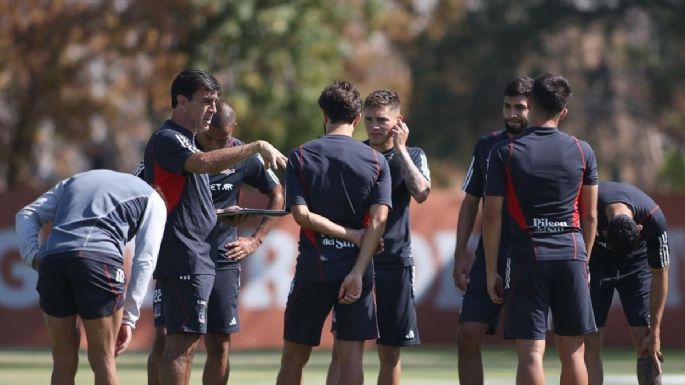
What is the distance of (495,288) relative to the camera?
9.66 m

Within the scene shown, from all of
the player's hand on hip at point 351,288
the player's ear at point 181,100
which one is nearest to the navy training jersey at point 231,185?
the player's ear at point 181,100

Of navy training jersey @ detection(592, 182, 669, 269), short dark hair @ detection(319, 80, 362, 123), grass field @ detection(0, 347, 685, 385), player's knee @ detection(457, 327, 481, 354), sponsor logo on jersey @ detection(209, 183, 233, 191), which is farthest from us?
grass field @ detection(0, 347, 685, 385)

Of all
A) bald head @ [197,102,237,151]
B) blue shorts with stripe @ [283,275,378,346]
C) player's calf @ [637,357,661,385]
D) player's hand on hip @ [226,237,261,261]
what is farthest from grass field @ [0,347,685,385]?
blue shorts with stripe @ [283,275,378,346]

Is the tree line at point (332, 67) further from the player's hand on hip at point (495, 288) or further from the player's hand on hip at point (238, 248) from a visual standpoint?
the player's hand on hip at point (495, 288)

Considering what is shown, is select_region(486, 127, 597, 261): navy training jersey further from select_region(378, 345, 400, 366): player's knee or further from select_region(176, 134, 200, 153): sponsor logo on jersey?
select_region(176, 134, 200, 153): sponsor logo on jersey

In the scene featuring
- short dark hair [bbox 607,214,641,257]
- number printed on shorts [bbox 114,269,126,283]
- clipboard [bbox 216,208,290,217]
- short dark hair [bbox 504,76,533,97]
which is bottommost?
number printed on shorts [bbox 114,269,126,283]

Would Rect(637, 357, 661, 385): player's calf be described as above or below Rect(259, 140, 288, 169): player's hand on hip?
below

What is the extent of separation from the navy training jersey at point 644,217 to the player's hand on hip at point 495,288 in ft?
Result: 4.95

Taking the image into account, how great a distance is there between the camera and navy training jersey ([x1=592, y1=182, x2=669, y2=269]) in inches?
426

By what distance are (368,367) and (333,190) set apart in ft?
24.2

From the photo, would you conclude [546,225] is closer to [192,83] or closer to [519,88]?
[519,88]

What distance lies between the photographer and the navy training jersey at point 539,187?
9.37 m

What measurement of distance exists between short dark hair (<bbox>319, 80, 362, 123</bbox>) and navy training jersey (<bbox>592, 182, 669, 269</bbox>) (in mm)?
2481

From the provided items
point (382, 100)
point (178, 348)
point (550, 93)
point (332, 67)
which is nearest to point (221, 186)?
point (382, 100)
